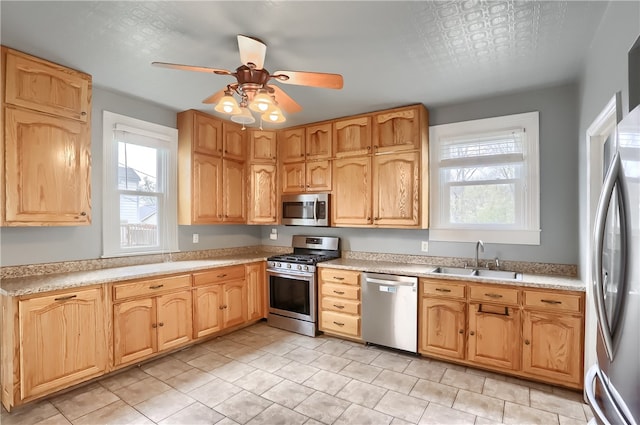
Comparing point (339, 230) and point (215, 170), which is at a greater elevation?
point (215, 170)

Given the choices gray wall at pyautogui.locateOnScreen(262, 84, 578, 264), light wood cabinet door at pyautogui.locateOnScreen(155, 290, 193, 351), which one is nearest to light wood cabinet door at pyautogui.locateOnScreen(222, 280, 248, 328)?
light wood cabinet door at pyautogui.locateOnScreen(155, 290, 193, 351)

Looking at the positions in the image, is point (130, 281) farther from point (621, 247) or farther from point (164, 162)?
point (621, 247)

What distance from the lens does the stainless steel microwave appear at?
154 inches

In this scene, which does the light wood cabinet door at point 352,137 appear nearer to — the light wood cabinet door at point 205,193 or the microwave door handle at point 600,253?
the light wood cabinet door at point 205,193

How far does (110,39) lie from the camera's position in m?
2.16

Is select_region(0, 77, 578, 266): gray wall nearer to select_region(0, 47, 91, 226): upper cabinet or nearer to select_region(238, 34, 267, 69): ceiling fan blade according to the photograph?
select_region(0, 47, 91, 226): upper cabinet

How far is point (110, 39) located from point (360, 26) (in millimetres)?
1673

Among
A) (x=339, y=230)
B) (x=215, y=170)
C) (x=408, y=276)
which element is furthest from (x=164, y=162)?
(x=408, y=276)

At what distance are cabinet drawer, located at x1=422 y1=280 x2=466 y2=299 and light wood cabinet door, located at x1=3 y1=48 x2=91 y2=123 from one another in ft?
11.0

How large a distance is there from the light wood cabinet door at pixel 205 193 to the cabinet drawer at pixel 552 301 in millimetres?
3264

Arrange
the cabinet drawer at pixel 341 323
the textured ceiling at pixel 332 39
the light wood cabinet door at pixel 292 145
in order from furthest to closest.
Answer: the light wood cabinet door at pixel 292 145 → the cabinet drawer at pixel 341 323 → the textured ceiling at pixel 332 39

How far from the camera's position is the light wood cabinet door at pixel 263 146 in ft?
14.0

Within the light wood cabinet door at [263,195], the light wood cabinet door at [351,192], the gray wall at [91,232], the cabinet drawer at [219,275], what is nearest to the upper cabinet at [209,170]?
the light wood cabinet door at [263,195]

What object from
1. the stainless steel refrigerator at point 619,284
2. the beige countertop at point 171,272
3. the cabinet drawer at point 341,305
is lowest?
the cabinet drawer at point 341,305
